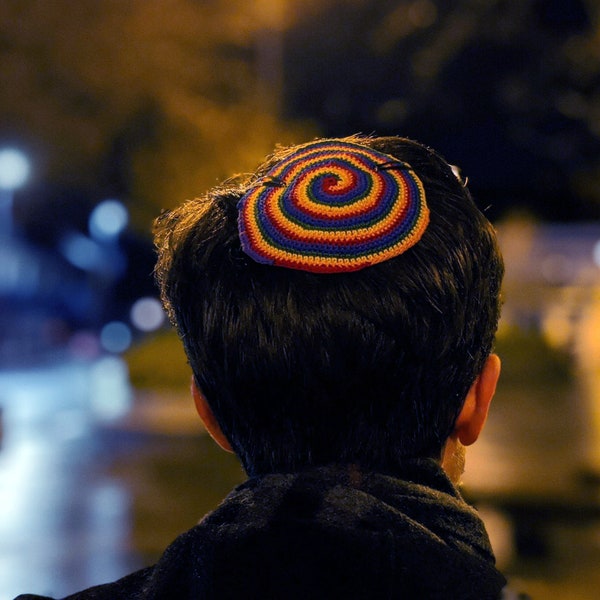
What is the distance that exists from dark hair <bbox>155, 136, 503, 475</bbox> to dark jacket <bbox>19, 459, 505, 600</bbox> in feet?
0.33

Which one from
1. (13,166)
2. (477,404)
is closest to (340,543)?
(477,404)

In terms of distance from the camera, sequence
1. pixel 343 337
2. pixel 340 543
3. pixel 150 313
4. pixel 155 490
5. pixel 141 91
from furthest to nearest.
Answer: pixel 150 313
pixel 141 91
pixel 155 490
pixel 343 337
pixel 340 543

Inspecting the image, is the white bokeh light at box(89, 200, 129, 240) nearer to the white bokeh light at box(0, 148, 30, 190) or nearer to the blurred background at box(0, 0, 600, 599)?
the blurred background at box(0, 0, 600, 599)

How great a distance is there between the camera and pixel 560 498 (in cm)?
810

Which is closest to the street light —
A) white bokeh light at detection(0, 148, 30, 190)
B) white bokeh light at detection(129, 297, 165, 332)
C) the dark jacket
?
white bokeh light at detection(0, 148, 30, 190)

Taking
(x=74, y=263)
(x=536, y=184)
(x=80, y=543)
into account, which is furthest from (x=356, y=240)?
(x=74, y=263)

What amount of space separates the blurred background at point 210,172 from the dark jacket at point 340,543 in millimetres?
4729

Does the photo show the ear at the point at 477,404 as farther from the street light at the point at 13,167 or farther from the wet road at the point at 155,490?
the street light at the point at 13,167

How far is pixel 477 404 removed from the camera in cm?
136

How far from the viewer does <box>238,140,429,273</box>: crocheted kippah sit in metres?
1.20

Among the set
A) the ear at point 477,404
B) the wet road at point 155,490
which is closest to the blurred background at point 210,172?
the wet road at point 155,490

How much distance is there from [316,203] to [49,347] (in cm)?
2938

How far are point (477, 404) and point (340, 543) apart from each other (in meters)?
0.38

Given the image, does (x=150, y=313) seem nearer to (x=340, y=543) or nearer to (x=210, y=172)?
(x=210, y=172)
